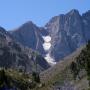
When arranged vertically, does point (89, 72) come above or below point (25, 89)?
below

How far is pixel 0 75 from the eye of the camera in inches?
5832

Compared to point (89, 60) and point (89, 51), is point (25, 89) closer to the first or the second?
point (89, 51)

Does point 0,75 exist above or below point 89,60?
above

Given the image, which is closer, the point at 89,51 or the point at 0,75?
the point at 89,51

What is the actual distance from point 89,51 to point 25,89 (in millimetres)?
77761

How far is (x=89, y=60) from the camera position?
112500 millimetres

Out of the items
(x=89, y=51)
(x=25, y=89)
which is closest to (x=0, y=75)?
(x=89, y=51)

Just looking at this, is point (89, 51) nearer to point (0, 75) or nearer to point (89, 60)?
point (89, 60)

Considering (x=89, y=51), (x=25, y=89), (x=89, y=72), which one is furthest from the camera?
(x=25, y=89)

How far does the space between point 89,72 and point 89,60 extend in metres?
3.67

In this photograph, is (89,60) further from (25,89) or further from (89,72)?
(25,89)

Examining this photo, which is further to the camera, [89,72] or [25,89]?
[25,89]

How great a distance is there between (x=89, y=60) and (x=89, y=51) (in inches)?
604

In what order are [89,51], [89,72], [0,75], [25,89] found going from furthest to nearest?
[25,89] → [0,75] → [89,51] → [89,72]
